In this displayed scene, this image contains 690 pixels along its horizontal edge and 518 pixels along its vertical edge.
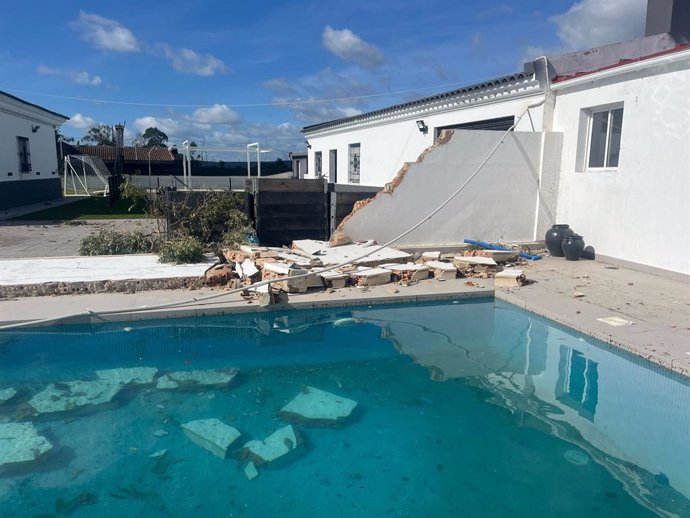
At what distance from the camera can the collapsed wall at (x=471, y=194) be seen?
11.7 meters

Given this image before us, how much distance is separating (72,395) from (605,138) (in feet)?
35.7

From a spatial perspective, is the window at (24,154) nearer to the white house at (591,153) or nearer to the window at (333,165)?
the window at (333,165)

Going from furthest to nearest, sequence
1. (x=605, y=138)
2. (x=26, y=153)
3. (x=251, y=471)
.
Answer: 1. (x=26, y=153)
2. (x=605, y=138)
3. (x=251, y=471)

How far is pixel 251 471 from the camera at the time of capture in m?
4.36

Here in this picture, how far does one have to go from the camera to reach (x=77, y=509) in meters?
3.85

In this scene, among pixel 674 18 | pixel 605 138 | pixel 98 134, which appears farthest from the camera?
pixel 98 134

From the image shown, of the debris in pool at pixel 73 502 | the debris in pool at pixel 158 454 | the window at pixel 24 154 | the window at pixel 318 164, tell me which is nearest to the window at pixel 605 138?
the debris in pool at pixel 158 454

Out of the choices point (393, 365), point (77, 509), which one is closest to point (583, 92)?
point (393, 365)

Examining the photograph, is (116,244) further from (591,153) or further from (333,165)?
(333,165)

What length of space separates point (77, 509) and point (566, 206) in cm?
1135

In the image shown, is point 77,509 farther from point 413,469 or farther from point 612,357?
point 612,357

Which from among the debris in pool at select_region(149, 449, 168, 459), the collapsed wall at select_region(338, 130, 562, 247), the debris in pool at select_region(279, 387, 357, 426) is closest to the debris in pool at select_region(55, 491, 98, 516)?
the debris in pool at select_region(149, 449, 168, 459)

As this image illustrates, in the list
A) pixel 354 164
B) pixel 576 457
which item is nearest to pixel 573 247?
pixel 576 457

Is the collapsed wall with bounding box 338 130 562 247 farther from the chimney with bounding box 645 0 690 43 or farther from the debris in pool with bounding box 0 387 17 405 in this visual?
the debris in pool with bounding box 0 387 17 405
